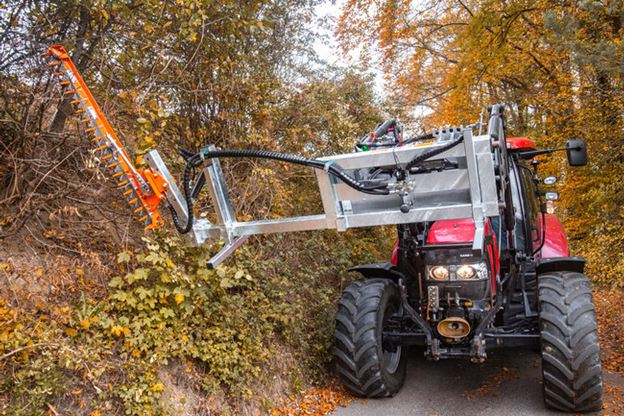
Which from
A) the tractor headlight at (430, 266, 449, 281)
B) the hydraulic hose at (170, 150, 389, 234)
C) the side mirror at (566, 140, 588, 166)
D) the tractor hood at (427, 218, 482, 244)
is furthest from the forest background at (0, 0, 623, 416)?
the side mirror at (566, 140, 588, 166)

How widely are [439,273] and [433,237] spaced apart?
1.12 ft

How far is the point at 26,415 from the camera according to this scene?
3.13m

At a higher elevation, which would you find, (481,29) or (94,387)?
(481,29)

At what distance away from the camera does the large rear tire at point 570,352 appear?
168 inches

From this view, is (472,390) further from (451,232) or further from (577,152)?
(577,152)

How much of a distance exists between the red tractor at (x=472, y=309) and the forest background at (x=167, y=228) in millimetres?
788

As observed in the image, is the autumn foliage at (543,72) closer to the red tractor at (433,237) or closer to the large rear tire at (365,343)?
the red tractor at (433,237)

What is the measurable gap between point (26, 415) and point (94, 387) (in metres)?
0.45

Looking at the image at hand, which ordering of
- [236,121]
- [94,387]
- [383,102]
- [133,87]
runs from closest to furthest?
[94,387] → [133,87] → [236,121] → [383,102]

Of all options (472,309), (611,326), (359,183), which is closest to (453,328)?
(472,309)

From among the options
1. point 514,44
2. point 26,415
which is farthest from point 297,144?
point 514,44

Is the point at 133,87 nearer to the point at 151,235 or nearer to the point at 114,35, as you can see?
the point at 114,35

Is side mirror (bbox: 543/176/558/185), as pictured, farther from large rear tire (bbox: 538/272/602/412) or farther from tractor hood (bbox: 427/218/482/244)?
large rear tire (bbox: 538/272/602/412)

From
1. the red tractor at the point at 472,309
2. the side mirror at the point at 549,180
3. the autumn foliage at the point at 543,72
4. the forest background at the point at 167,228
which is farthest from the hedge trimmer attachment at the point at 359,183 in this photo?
the autumn foliage at the point at 543,72
